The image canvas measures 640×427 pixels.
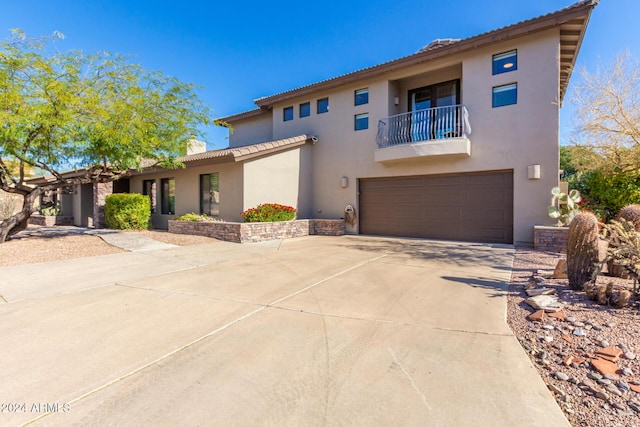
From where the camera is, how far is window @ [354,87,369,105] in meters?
13.1

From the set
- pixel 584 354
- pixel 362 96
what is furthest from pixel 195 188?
pixel 584 354

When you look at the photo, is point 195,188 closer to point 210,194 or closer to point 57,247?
point 210,194

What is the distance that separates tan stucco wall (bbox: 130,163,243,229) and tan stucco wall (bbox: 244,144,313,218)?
47 cm

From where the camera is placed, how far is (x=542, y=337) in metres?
3.18

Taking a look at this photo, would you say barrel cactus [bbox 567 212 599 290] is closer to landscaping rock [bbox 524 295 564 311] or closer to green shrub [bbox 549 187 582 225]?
landscaping rock [bbox 524 295 564 311]

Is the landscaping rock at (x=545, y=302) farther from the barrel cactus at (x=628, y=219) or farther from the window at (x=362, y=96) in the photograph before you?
Answer: the window at (x=362, y=96)

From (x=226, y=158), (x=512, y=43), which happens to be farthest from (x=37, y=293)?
(x=512, y=43)

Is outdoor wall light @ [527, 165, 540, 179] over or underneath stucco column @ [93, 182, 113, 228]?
over

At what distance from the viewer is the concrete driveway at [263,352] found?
2.12 metres

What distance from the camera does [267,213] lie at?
11.5 meters

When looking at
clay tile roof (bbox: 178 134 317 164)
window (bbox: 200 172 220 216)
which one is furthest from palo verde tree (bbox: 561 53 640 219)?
window (bbox: 200 172 220 216)

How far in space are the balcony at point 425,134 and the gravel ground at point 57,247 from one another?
7630mm

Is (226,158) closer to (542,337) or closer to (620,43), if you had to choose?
(542,337)

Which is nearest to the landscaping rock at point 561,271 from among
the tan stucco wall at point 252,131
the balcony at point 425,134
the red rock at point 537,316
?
the red rock at point 537,316
